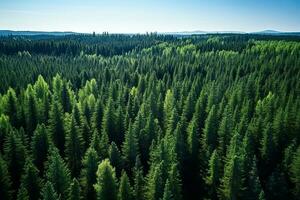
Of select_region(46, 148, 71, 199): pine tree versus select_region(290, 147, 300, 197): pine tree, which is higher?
select_region(46, 148, 71, 199): pine tree

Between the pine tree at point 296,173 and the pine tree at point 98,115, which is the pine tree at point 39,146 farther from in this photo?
the pine tree at point 296,173

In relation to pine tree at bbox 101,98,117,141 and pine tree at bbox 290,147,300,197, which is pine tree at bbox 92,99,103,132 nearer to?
pine tree at bbox 101,98,117,141

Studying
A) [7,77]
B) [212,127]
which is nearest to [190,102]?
[212,127]

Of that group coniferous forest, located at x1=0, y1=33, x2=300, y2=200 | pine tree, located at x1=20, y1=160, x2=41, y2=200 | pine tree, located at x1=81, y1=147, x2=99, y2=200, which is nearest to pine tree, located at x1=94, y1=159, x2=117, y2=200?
coniferous forest, located at x1=0, y1=33, x2=300, y2=200

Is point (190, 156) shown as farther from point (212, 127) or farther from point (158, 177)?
point (158, 177)

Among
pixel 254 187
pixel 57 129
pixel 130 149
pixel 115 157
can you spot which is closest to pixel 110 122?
pixel 57 129
